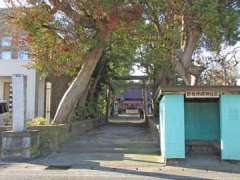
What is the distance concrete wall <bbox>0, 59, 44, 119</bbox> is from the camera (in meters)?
30.3

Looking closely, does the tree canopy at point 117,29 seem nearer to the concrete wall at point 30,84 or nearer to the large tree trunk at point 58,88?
the large tree trunk at point 58,88

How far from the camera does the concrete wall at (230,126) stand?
13719 millimetres

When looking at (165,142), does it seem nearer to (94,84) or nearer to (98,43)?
(98,43)

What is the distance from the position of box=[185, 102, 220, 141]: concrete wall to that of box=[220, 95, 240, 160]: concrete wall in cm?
227

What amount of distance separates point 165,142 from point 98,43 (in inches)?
281

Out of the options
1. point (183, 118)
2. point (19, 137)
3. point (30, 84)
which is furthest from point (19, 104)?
point (30, 84)

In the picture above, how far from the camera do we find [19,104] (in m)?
15.2

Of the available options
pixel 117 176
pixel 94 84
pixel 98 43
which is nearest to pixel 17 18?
pixel 98 43

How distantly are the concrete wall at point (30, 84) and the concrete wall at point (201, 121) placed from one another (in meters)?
16.3

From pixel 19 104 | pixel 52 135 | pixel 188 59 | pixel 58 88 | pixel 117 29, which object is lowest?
pixel 52 135

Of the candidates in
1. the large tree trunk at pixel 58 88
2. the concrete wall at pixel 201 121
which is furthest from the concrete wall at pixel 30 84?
the concrete wall at pixel 201 121

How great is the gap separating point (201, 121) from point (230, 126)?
105 inches

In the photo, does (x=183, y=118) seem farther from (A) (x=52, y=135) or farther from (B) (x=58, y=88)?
(B) (x=58, y=88)

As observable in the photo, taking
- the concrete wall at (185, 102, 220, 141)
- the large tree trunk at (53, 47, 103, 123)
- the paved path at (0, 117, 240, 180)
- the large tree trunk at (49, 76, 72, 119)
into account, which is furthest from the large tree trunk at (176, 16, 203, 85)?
the large tree trunk at (49, 76, 72, 119)
